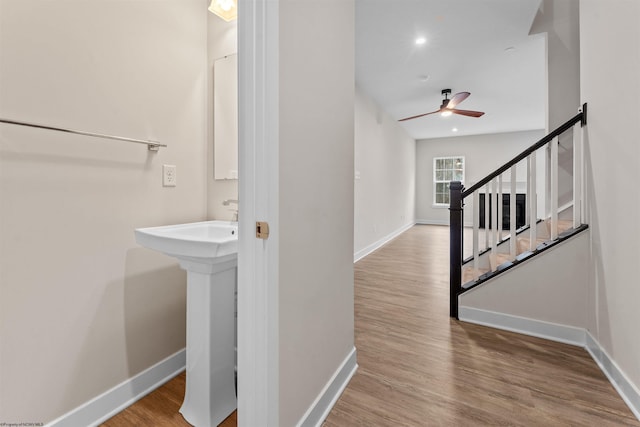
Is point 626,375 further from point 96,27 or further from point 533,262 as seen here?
point 96,27

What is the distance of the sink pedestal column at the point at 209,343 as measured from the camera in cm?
132

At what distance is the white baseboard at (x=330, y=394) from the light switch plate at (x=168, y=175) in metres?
1.41

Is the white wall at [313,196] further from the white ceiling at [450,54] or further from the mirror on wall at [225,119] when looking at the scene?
the white ceiling at [450,54]

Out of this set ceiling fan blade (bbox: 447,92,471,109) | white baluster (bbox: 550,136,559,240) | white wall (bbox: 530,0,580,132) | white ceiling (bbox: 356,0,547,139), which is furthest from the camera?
ceiling fan blade (bbox: 447,92,471,109)

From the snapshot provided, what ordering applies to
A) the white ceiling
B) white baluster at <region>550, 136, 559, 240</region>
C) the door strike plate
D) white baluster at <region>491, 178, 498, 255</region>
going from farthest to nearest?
the white ceiling, white baluster at <region>491, 178, 498, 255</region>, white baluster at <region>550, 136, 559, 240</region>, the door strike plate

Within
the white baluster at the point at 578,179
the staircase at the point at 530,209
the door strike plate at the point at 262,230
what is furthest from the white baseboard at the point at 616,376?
the door strike plate at the point at 262,230

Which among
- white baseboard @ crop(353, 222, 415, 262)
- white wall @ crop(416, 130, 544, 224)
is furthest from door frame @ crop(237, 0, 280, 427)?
white wall @ crop(416, 130, 544, 224)

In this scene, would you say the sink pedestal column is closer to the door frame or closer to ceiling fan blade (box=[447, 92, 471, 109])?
the door frame

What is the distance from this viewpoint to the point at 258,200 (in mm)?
997

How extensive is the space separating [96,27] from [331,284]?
5.48ft

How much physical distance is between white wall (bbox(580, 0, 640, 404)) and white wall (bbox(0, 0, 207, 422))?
2.39 m

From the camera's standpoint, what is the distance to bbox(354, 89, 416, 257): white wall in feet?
14.9

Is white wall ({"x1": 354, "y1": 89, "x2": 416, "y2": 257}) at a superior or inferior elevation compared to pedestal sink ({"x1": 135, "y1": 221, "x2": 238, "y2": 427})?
superior

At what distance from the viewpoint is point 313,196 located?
1244 mm
